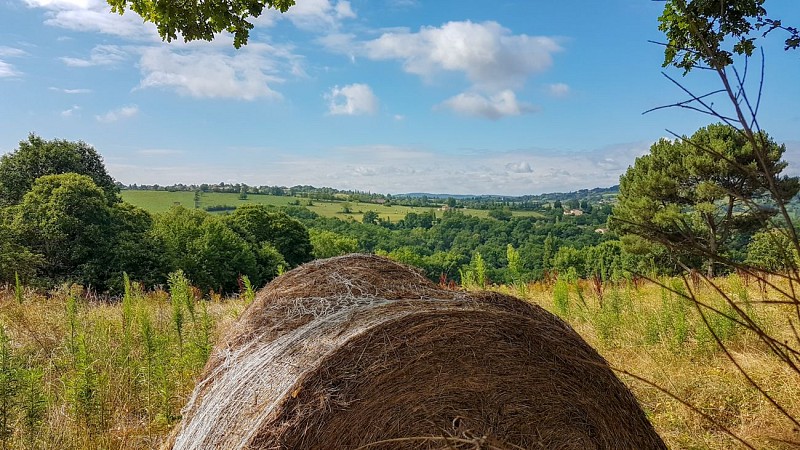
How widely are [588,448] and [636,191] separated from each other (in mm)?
36800

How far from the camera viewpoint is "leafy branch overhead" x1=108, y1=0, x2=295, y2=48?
615 centimetres

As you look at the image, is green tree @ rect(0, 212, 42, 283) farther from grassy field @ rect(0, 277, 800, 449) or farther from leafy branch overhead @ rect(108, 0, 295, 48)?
leafy branch overhead @ rect(108, 0, 295, 48)

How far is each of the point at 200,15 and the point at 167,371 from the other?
14.1 ft

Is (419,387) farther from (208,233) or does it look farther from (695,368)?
(208,233)

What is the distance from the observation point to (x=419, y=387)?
297 centimetres

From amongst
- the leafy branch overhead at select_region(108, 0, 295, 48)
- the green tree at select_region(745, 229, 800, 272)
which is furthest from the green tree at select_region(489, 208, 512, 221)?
the green tree at select_region(745, 229, 800, 272)

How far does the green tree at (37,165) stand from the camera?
1225 inches

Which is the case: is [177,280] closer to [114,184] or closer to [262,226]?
[114,184]

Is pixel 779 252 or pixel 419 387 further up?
pixel 779 252

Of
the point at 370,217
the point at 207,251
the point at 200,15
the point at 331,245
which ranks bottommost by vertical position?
the point at 331,245

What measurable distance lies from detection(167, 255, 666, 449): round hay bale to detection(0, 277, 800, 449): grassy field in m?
1.20

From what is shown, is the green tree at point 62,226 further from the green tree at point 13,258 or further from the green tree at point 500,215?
the green tree at point 500,215

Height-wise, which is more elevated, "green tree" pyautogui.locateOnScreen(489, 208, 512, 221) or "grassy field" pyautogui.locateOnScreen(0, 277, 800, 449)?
"grassy field" pyautogui.locateOnScreen(0, 277, 800, 449)

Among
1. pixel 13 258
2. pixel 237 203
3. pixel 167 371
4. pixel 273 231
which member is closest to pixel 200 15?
pixel 167 371
